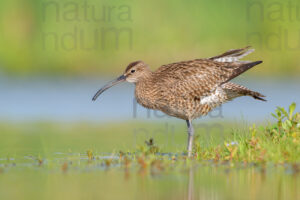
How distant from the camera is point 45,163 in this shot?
9.94 metres

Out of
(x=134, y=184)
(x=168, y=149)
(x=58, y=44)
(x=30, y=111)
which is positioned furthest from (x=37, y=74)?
(x=134, y=184)

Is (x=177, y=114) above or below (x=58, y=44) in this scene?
below

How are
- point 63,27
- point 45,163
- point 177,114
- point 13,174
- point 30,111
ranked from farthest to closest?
point 63,27 → point 30,111 → point 177,114 → point 45,163 → point 13,174

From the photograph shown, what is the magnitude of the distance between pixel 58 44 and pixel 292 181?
1242 cm

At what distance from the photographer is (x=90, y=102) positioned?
56.4ft

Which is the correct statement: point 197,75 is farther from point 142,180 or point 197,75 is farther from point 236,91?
point 142,180

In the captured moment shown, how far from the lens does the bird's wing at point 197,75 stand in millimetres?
11516

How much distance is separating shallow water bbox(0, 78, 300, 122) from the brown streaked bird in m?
2.72

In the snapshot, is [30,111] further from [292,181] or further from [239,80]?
[292,181]

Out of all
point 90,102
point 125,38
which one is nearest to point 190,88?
point 90,102

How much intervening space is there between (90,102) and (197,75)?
236 inches

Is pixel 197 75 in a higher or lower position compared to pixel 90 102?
lower

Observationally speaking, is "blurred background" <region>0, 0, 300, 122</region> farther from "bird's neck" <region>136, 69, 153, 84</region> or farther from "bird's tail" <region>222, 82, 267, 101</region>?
"bird's tail" <region>222, 82, 267, 101</region>

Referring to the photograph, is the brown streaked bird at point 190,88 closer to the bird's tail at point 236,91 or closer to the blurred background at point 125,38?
the bird's tail at point 236,91
